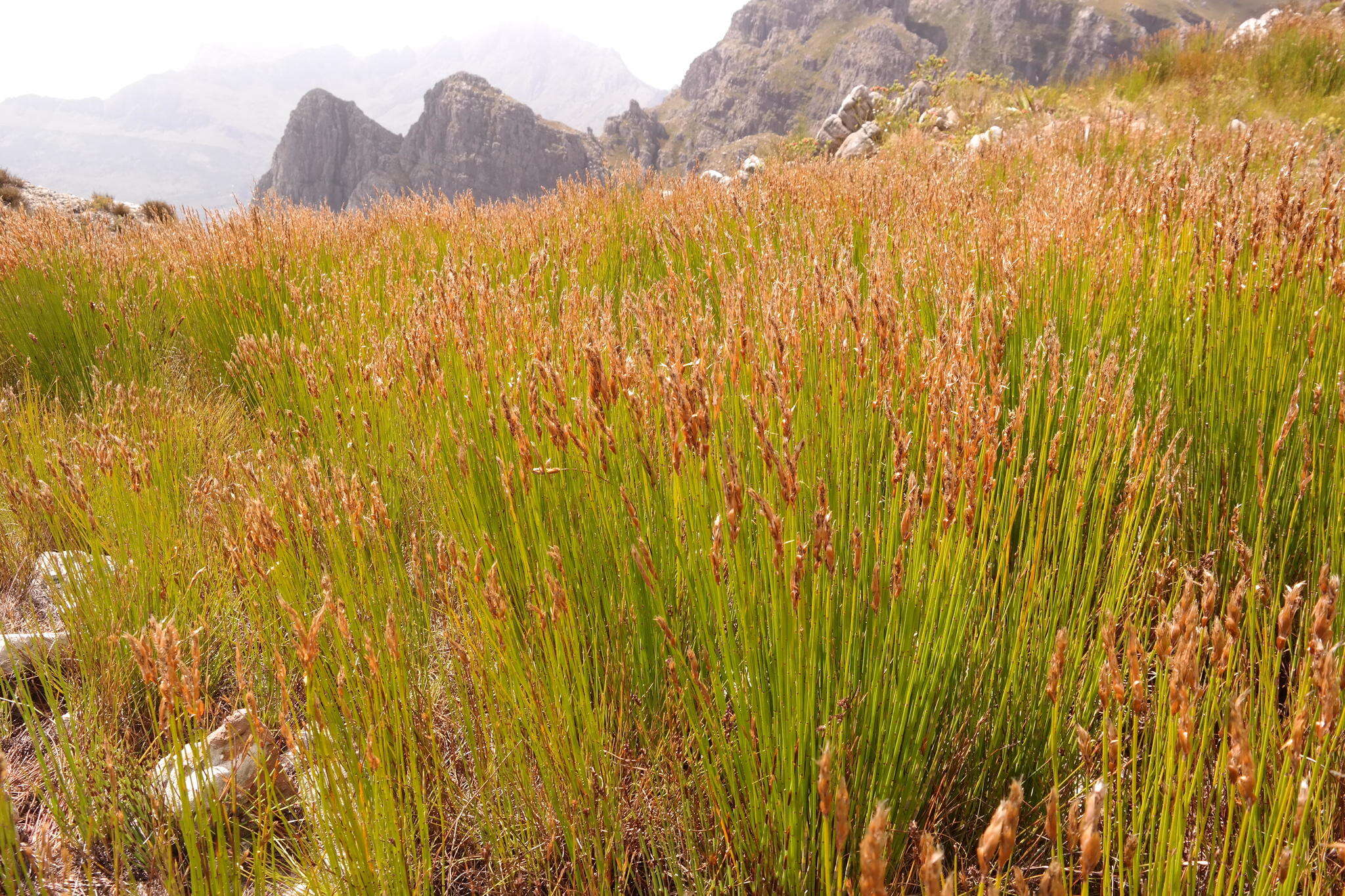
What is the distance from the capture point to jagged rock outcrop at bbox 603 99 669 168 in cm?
10050

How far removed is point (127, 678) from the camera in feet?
5.87

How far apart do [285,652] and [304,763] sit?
80 cm

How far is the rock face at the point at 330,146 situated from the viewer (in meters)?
96.1

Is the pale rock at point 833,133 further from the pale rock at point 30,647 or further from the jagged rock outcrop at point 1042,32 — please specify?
the jagged rock outcrop at point 1042,32

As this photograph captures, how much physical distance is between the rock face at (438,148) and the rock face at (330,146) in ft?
0.32

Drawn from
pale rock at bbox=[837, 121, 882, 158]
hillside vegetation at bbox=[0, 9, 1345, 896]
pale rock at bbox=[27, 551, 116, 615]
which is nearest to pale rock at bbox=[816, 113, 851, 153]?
pale rock at bbox=[837, 121, 882, 158]

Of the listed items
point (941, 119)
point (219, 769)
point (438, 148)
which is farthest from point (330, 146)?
point (219, 769)

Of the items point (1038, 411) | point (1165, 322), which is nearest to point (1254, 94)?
point (1165, 322)

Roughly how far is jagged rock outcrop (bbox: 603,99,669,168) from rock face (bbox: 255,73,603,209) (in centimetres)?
539

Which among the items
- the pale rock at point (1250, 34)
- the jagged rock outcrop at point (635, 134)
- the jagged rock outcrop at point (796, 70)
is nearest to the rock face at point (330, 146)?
the jagged rock outcrop at point (635, 134)

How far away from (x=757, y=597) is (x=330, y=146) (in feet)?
384

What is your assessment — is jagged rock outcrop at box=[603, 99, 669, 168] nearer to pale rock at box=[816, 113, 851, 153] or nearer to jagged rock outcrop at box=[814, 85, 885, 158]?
pale rock at box=[816, 113, 851, 153]

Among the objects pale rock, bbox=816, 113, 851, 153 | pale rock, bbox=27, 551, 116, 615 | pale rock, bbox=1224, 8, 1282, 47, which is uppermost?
pale rock, bbox=1224, 8, 1282, 47

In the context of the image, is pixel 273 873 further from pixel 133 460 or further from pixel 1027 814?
pixel 133 460
